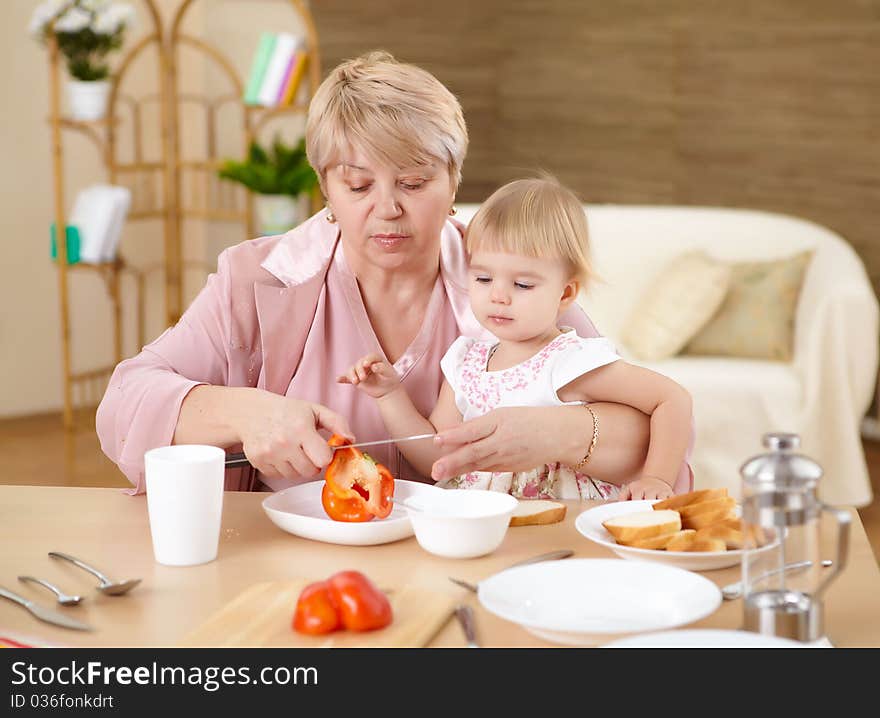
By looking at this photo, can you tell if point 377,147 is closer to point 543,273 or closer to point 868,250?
point 543,273

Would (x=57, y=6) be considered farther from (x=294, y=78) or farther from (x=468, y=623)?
(x=468, y=623)

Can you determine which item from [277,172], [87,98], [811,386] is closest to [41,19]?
[87,98]

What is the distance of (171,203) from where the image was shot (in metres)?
5.62

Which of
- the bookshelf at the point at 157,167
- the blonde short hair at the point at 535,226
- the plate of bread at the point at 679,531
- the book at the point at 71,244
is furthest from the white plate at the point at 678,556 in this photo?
the book at the point at 71,244

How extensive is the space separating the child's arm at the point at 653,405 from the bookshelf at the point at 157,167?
3385mm

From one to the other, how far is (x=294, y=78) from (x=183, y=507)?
3933mm

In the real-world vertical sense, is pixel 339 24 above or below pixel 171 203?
above

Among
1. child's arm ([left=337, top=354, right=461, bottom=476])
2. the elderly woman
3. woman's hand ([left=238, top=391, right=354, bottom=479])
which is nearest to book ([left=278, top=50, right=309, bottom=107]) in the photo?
the elderly woman

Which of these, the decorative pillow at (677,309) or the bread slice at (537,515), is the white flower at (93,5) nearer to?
the decorative pillow at (677,309)

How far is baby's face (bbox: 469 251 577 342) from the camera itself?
1.95 meters

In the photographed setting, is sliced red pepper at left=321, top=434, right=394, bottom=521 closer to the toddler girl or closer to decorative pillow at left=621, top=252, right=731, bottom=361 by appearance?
the toddler girl

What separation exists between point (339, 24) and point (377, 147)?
3823mm
